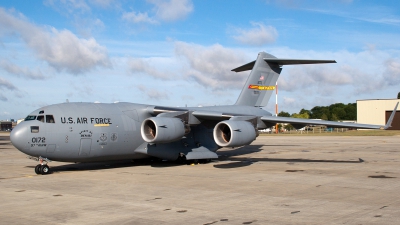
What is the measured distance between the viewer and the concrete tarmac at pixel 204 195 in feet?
25.9

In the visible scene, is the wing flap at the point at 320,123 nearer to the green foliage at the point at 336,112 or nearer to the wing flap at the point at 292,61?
the wing flap at the point at 292,61

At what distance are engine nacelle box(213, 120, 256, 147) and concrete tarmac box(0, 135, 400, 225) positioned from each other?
103 centimetres

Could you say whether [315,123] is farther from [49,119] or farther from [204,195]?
[49,119]

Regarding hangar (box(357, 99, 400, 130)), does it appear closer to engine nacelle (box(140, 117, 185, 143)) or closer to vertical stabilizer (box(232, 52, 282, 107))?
vertical stabilizer (box(232, 52, 282, 107))

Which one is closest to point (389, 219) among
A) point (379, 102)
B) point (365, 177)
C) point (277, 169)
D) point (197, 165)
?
point (365, 177)

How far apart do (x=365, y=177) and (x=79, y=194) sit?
338 inches

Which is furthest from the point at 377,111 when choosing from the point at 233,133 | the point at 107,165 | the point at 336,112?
the point at 107,165

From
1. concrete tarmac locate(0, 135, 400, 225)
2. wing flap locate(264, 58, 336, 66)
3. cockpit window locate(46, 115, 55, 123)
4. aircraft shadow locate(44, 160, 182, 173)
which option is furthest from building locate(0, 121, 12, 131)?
cockpit window locate(46, 115, 55, 123)

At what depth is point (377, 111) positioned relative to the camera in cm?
7081

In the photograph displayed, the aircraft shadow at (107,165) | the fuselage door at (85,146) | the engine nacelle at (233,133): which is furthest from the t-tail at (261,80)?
the fuselage door at (85,146)

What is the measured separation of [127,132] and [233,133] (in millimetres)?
4086

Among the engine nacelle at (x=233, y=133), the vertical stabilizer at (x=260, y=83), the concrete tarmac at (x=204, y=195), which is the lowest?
the concrete tarmac at (x=204, y=195)

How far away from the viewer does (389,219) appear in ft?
24.9

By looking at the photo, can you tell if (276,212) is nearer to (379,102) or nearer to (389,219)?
(389,219)
